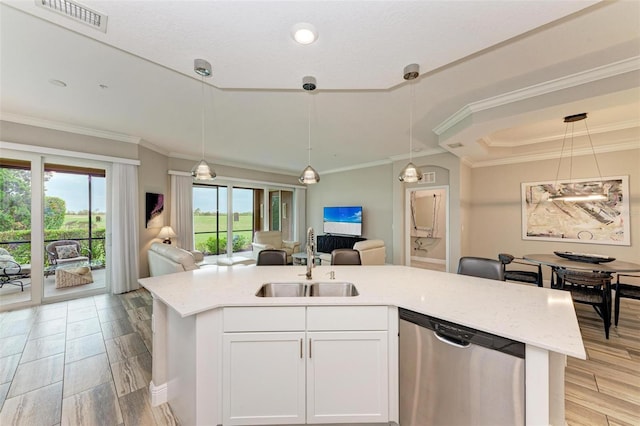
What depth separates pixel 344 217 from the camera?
698 centimetres

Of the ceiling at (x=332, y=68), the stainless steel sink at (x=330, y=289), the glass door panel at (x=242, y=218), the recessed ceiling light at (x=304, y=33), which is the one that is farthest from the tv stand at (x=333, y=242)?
the recessed ceiling light at (x=304, y=33)

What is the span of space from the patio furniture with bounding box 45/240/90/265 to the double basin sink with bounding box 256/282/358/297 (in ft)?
14.1

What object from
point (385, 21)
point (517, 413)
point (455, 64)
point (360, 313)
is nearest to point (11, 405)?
point (360, 313)

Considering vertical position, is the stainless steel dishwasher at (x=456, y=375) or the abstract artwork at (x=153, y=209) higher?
the abstract artwork at (x=153, y=209)

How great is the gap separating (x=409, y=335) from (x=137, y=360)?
8.59 feet

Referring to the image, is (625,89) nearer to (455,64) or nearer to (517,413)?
(455,64)

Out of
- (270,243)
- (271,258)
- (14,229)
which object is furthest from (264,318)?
(270,243)

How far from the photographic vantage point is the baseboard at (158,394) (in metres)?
1.85

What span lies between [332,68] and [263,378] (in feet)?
7.91

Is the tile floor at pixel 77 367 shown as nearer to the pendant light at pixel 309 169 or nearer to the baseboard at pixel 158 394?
the baseboard at pixel 158 394

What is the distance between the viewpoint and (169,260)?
3494 mm

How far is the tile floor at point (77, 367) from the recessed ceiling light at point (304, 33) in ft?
9.37

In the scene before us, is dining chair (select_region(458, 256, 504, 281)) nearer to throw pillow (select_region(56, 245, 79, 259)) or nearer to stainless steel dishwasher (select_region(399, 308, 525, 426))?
stainless steel dishwasher (select_region(399, 308, 525, 426))

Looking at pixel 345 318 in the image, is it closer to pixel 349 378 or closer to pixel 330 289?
pixel 349 378
